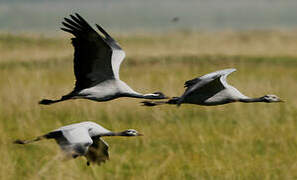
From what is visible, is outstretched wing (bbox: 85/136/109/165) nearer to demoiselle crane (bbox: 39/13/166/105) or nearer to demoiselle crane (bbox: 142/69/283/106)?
demoiselle crane (bbox: 39/13/166/105)

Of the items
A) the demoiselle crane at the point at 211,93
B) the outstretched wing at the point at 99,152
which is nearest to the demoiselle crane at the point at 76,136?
the demoiselle crane at the point at 211,93

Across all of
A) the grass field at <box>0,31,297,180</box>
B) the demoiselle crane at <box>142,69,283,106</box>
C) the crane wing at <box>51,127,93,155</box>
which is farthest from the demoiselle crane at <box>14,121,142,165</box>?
the grass field at <box>0,31,297,180</box>

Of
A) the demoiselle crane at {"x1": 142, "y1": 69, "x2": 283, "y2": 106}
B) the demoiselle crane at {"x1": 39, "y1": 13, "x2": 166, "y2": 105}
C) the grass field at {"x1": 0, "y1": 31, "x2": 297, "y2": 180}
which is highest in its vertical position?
the demoiselle crane at {"x1": 39, "y1": 13, "x2": 166, "y2": 105}

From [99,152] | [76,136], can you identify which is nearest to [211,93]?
[99,152]

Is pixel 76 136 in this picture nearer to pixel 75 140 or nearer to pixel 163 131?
pixel 75 140

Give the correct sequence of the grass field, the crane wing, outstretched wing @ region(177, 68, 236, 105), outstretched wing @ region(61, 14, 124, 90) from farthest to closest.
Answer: the grass field < outstretched wing @ region(61, 14, 124, 90) < outstretched wing @ region(177, 68, 236, 105) < the crane wing

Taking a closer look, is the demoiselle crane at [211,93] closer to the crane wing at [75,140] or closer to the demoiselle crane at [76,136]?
the demoiselle crane at [76,136]

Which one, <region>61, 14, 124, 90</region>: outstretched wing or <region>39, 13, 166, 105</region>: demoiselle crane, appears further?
<region>61, 14, 124, 90</region>: outstretched wing

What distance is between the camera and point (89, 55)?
5.99 m

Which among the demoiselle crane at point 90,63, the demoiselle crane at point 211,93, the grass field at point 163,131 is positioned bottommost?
the grass field at point 163,131

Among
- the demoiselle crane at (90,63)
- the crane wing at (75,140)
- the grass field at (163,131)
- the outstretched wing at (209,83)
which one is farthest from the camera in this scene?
the grass field at (163,131)

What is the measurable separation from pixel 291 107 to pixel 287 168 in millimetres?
4590

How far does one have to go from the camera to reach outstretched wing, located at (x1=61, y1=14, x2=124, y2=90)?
18.9 ft

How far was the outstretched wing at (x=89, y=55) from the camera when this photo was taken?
5.75 meters
